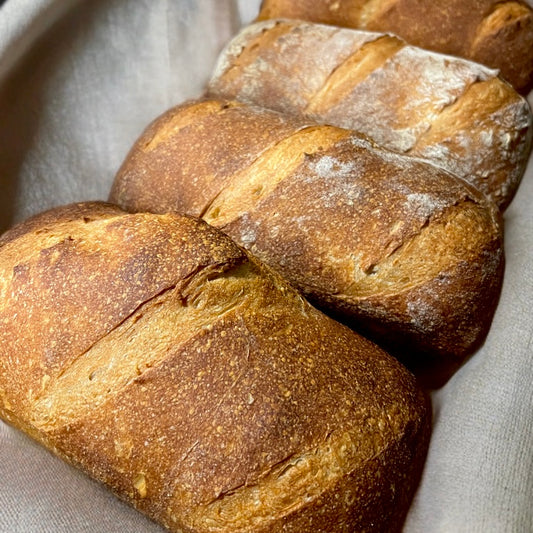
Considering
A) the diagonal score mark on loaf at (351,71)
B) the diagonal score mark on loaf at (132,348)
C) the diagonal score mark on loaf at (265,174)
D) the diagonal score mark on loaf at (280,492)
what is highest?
the diagonal score mark on loaf at (351,71)

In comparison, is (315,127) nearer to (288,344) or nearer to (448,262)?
(448,262)

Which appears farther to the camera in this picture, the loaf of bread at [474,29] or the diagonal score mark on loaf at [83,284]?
the loaf of bread at [474,29]

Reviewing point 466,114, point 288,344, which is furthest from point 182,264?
point 466,114

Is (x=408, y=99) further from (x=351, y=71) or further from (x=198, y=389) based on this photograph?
(x=198, y=389)

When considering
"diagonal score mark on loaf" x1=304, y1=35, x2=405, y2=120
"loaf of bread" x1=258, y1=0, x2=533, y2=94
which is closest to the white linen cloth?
"loaf of bread" x1=258, y1=0, x2=533, y2=94

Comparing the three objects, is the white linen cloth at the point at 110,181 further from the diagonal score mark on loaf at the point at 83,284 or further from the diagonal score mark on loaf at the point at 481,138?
the diagonal score mark on loaf at the point at 83,284

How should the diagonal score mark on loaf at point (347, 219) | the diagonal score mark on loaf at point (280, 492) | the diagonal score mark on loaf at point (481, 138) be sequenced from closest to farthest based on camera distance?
the diagonal score mark on loaf at point (280, 492)
the diagonal score mark on loaf at point (347, 219)
the diagonal score mark on loaf at point (481, 138)

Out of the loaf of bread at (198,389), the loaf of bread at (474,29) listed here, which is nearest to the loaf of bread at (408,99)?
the loaf of bread at (474,29)
